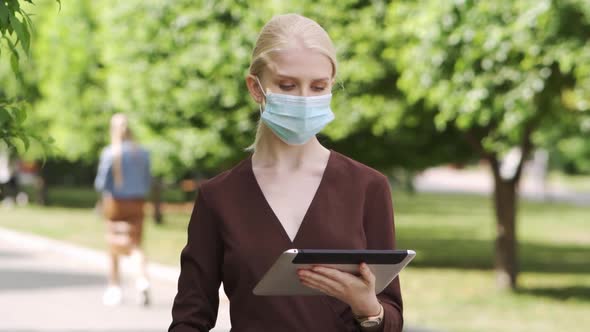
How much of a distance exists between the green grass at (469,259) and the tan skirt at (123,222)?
9.83ft

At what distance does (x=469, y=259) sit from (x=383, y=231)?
62.7ft

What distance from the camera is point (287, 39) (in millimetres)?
2824

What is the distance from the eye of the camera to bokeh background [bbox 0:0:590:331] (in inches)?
450

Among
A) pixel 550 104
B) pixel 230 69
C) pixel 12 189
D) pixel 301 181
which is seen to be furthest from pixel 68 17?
pixel 301 181

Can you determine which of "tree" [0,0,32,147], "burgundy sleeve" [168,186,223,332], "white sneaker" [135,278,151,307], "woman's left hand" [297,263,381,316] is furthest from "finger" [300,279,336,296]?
"white sneaker" [135,278,151,307]

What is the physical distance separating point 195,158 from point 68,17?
11.6m

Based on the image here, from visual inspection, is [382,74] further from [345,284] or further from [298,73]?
[345,284]

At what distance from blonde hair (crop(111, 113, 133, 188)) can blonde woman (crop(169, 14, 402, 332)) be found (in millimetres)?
9172

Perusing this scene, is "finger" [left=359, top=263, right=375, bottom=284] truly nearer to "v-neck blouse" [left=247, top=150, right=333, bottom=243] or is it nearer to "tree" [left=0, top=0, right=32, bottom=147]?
"v-neck blouse" [left=247, top=150, right=333, bottom=243]

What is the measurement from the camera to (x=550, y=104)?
41.8 ft

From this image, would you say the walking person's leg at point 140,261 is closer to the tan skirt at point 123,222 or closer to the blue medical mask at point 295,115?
the tan skirt at point 123,222

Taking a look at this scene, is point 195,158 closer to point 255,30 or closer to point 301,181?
point 255,30

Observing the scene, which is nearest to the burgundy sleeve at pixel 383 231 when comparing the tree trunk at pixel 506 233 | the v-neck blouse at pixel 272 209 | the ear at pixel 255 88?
the v-neck blouse at pixel 272 209

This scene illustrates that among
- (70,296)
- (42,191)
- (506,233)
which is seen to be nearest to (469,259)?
(506,233)
